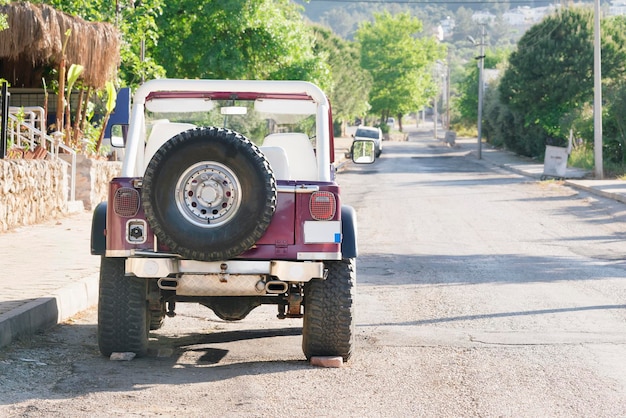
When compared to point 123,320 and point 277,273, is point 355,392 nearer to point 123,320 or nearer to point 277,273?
point 277,273

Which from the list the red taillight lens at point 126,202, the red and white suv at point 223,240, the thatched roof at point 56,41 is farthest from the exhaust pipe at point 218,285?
the thatched roof at point 56,41

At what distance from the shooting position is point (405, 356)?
26.4 ft

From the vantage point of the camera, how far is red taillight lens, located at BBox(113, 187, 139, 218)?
24.4ft

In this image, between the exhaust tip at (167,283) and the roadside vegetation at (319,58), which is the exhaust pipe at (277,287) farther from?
the roadside vegetation at (319,58)

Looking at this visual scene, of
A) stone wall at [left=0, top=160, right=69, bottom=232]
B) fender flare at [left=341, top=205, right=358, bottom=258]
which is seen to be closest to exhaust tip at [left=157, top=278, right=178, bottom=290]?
fender flare at [left=341, top=205, right=358, bottom=258]

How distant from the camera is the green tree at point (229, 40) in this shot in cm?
3569

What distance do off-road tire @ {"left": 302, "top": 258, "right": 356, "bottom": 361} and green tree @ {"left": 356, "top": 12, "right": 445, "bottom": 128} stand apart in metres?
104

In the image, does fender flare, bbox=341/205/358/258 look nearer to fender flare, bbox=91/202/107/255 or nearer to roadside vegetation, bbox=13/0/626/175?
fender flare, bbox=91/202/107/255

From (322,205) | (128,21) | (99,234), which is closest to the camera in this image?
(322,205)

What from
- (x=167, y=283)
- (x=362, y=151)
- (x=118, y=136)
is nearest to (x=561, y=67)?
(x=362, y=151)

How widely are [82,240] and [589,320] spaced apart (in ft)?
25.5

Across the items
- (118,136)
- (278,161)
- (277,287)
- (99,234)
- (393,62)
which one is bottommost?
(277,287)

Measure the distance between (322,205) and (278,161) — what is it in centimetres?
78

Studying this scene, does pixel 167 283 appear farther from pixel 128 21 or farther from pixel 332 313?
pixel 128 21
